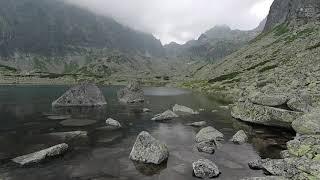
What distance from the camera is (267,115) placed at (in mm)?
50031

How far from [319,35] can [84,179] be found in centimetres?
17048

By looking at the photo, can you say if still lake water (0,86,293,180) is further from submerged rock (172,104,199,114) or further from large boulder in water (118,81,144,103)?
large boulder in water (118,81,144,103)

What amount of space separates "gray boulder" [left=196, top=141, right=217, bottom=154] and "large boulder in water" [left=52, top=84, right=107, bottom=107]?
164 feet

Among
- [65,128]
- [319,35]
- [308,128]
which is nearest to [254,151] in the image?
[308,128]

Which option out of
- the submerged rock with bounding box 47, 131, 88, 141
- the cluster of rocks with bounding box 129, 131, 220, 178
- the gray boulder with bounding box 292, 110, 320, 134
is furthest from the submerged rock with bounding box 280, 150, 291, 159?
the submerged rock with bounding box 47, 131, 88, 141

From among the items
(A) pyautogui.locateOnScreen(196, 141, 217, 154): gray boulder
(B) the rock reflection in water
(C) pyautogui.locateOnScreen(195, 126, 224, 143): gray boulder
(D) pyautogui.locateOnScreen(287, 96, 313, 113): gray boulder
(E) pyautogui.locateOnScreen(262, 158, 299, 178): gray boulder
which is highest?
(D) pyautogui.locateOnScreen(287, 96, 313, 113): gray boulder

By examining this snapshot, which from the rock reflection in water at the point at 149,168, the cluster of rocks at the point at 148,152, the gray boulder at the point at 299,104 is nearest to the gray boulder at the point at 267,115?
the gray boulder at the point at 299,104

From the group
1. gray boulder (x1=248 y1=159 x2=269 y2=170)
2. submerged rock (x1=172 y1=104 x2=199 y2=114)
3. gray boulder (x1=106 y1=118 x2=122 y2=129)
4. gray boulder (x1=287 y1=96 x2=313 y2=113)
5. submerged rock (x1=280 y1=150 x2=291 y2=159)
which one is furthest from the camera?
submerged rock (x1=172 y1=104 x2=199 y2=114)

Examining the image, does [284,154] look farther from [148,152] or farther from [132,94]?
[132,94]

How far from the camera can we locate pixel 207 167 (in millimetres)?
28344

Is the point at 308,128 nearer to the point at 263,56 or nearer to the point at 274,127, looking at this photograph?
the point at 274,127

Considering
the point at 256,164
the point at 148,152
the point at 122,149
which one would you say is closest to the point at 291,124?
the point at 256,164

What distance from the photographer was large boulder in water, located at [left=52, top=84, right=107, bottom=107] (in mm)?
82562

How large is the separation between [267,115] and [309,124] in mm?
11711
